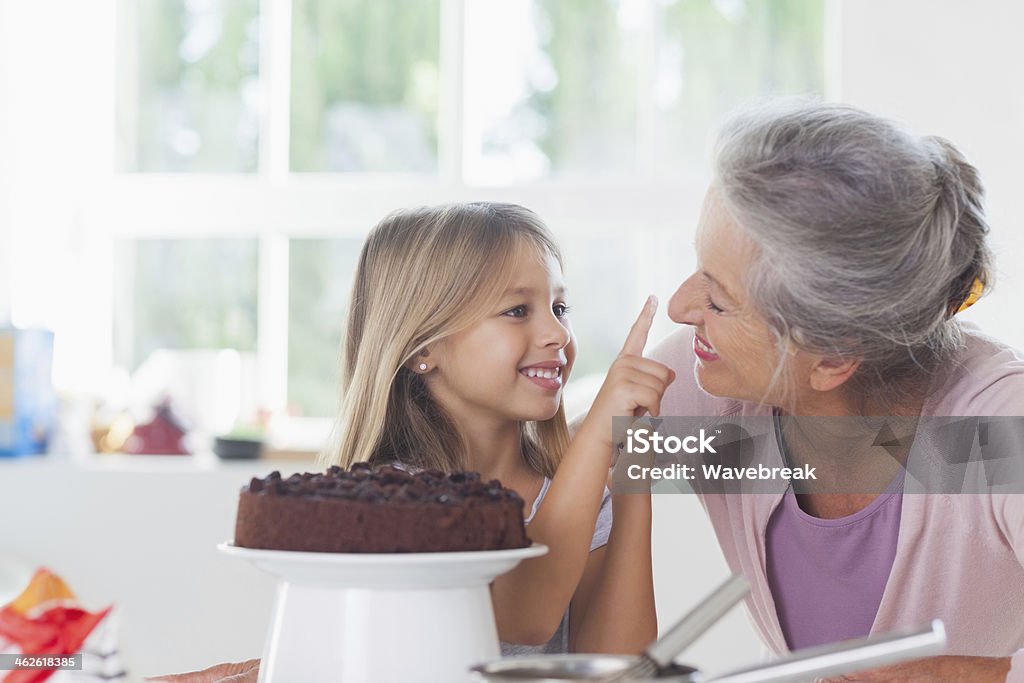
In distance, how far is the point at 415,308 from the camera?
1314 millimetres

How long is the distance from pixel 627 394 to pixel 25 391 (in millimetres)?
1820

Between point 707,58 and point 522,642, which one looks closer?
point 522,642

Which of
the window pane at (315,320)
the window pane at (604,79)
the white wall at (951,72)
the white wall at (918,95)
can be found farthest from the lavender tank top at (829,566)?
the window pane at (315,320)

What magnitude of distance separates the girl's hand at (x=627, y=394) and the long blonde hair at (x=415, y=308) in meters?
0.28

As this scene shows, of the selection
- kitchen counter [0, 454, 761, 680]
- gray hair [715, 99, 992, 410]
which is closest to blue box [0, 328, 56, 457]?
kitchen counter [0, 454, 761, 680]

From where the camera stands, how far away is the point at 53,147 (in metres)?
2.78

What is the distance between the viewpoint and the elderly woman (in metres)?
1.03

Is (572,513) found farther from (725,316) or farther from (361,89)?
(361,89)

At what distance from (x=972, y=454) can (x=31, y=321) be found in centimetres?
229

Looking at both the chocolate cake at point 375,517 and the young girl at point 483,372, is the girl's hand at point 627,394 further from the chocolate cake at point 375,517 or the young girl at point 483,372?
the chocolate cake at point 375,517

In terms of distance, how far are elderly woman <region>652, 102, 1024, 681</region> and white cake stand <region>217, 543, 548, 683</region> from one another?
0.51 meters

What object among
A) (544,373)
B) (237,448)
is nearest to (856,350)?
(544,373)

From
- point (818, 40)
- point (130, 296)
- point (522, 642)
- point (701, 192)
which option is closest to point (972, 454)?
point (522, 642)

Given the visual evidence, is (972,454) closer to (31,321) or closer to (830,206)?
(830,206)
